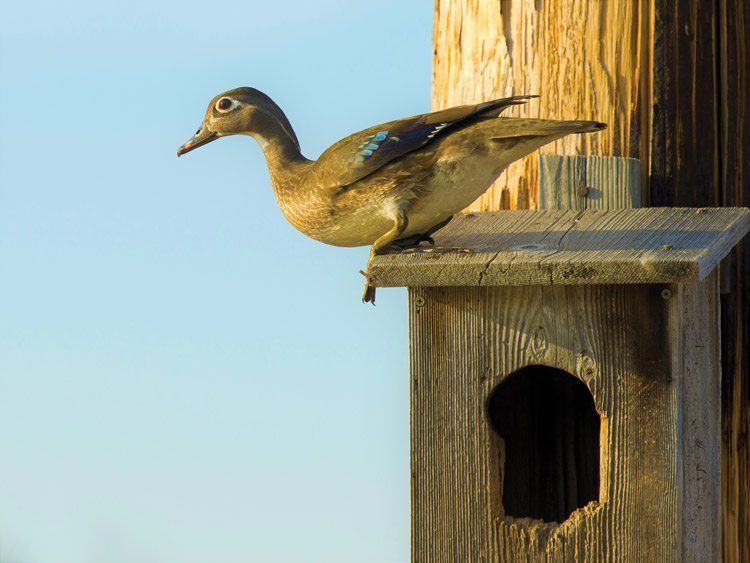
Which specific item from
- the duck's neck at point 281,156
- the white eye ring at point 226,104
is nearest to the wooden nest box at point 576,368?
the duck's neck at point 281,156

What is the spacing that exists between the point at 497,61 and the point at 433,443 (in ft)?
4.80

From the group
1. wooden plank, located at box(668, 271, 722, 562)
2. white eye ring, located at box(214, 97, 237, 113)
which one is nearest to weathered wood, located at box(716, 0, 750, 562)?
wooden plank, located at box(668, 271, 722, 562)

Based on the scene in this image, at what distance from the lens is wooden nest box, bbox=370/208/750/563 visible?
3771 mm

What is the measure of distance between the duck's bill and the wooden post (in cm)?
115

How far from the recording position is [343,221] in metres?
4.21

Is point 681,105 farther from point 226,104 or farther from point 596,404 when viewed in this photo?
point 226,104

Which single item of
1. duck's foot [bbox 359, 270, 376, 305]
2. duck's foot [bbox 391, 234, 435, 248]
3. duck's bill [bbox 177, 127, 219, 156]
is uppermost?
duck's bill [bbox 177, 127, 219, 156]

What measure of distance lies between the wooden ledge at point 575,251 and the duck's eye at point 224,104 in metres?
0.92

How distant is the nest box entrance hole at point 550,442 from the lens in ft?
15.3

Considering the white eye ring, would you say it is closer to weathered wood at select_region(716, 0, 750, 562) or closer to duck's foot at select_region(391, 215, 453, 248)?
duck's foot at select_region(391, 215, 453, 248)

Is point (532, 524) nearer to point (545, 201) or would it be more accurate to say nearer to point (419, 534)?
point (419, 534)

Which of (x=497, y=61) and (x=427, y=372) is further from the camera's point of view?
(x=497, y=61)

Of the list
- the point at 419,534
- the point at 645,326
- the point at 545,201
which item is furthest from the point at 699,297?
the point at 419,534

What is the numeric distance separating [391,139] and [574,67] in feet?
2.72
